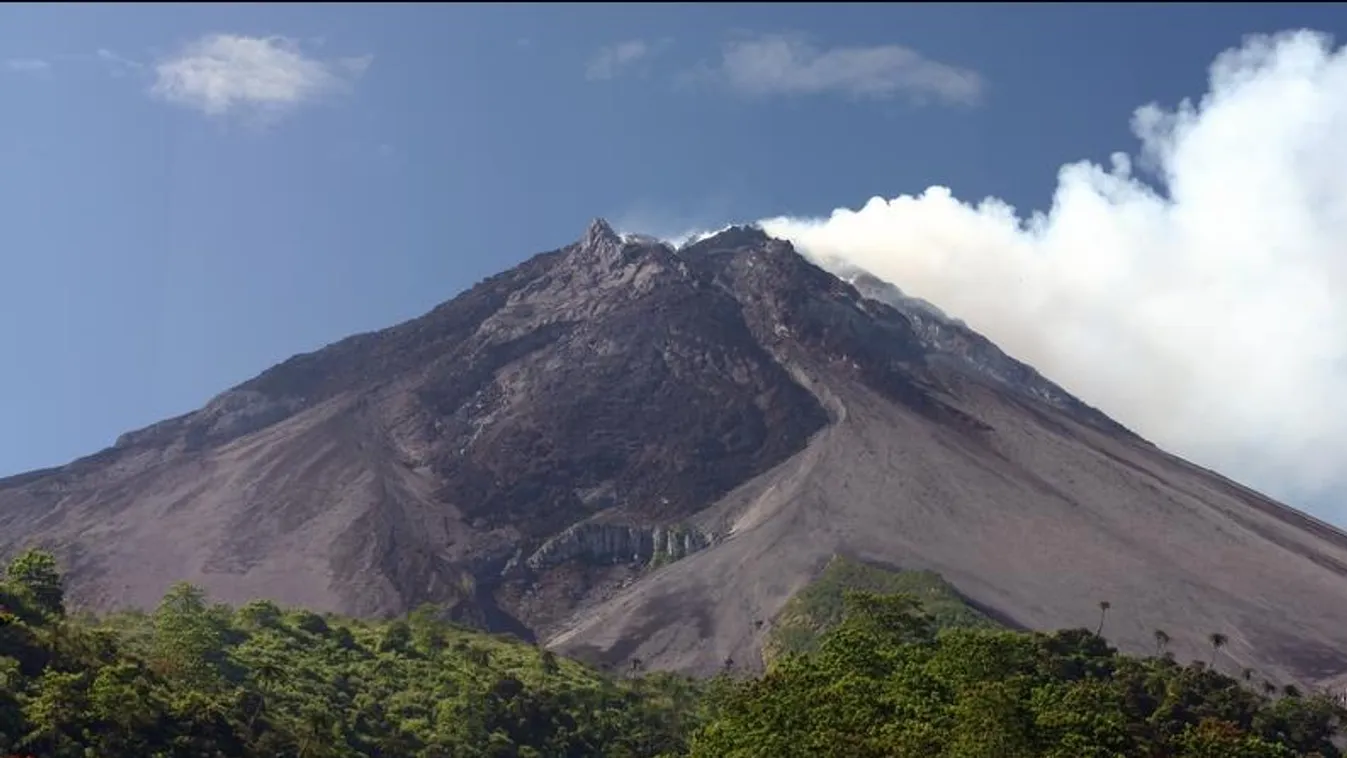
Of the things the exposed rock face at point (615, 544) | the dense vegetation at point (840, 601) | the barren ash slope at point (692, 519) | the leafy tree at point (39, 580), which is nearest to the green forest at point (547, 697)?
the leafy tree at point (39, 580)

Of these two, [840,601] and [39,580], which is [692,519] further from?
[39,580]

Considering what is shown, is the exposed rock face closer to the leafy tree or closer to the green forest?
the green forest

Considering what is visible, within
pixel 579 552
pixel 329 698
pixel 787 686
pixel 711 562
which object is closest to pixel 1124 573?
pixel 711 562

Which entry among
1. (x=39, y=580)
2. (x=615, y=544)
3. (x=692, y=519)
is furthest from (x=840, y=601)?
(x=39, y=580)

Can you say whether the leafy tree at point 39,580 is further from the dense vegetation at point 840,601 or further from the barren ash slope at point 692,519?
the barren ash slope at point 692,519

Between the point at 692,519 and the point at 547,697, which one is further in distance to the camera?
the point at 692,519

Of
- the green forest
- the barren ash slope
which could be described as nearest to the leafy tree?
the green forest
